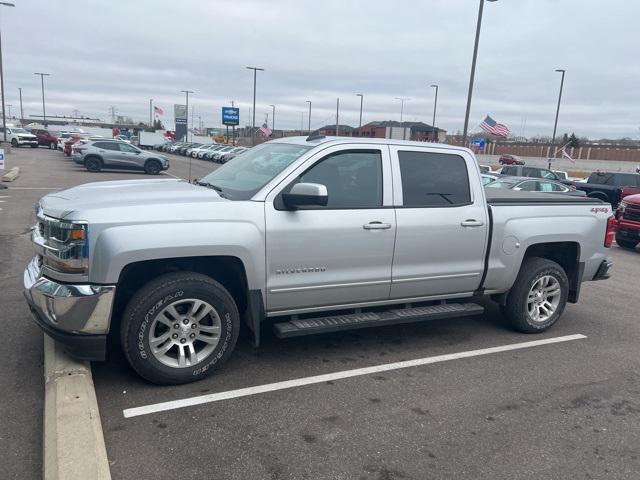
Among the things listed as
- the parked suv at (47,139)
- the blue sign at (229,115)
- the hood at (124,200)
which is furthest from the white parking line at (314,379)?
the blue sign at (229,115)

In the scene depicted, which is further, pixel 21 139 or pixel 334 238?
pixel 21 139

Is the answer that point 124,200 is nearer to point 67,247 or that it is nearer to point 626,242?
point 67,247

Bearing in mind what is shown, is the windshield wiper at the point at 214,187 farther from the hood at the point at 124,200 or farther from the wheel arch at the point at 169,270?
the wheel arch at the point at 169,270

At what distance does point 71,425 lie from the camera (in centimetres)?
325

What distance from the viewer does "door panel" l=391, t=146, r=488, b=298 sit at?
4.80m

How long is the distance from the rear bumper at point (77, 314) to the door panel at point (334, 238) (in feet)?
4.05

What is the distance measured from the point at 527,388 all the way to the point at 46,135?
170 feet

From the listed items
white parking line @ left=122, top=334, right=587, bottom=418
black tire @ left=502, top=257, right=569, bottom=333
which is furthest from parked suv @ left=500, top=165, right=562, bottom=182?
white parking line @ left=122, top=334, right=587, bottom=418

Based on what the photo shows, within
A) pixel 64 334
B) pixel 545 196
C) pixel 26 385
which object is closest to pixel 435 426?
pixel 64 334

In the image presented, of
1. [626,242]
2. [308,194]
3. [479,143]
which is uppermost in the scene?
[479,143]

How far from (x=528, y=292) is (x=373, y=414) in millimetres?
2649

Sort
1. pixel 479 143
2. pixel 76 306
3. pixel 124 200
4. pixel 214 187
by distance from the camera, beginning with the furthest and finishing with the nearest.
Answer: pixel 479 143 < pixel 214 187 < pixel 124 200 < pixel 76 306

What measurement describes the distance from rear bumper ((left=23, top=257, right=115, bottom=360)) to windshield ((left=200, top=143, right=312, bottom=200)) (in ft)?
4.21

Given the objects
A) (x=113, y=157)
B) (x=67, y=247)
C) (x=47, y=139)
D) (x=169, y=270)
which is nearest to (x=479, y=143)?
(x=113, y=157)
